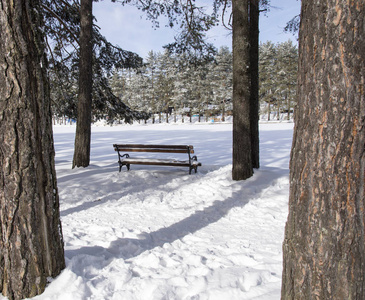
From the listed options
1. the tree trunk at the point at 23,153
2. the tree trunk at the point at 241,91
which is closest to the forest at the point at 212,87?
the tree trunk at the point at 241,91

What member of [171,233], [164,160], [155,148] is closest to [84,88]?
[155,148]

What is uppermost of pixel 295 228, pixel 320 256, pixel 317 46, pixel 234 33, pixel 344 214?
pixel 234 33

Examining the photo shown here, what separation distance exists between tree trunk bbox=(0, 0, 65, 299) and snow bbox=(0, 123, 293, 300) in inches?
11.3

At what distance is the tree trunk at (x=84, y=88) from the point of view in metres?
7.21

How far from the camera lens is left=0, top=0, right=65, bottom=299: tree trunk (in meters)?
2.03

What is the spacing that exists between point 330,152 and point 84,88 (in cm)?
701

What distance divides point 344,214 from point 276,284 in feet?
3.94

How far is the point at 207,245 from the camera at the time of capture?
3.37 meters

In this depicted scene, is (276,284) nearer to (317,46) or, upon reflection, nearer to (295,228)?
(295,228)

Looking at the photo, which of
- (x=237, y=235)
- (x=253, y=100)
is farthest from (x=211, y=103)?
(x=237, y=235)

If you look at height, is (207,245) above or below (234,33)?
below

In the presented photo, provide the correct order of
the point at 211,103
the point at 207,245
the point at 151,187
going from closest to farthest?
the point at 207,245 → the point at 151,187 → the point at 211,103

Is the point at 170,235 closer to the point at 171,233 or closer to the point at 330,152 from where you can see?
the point at 171,233

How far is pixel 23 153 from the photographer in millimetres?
2102
